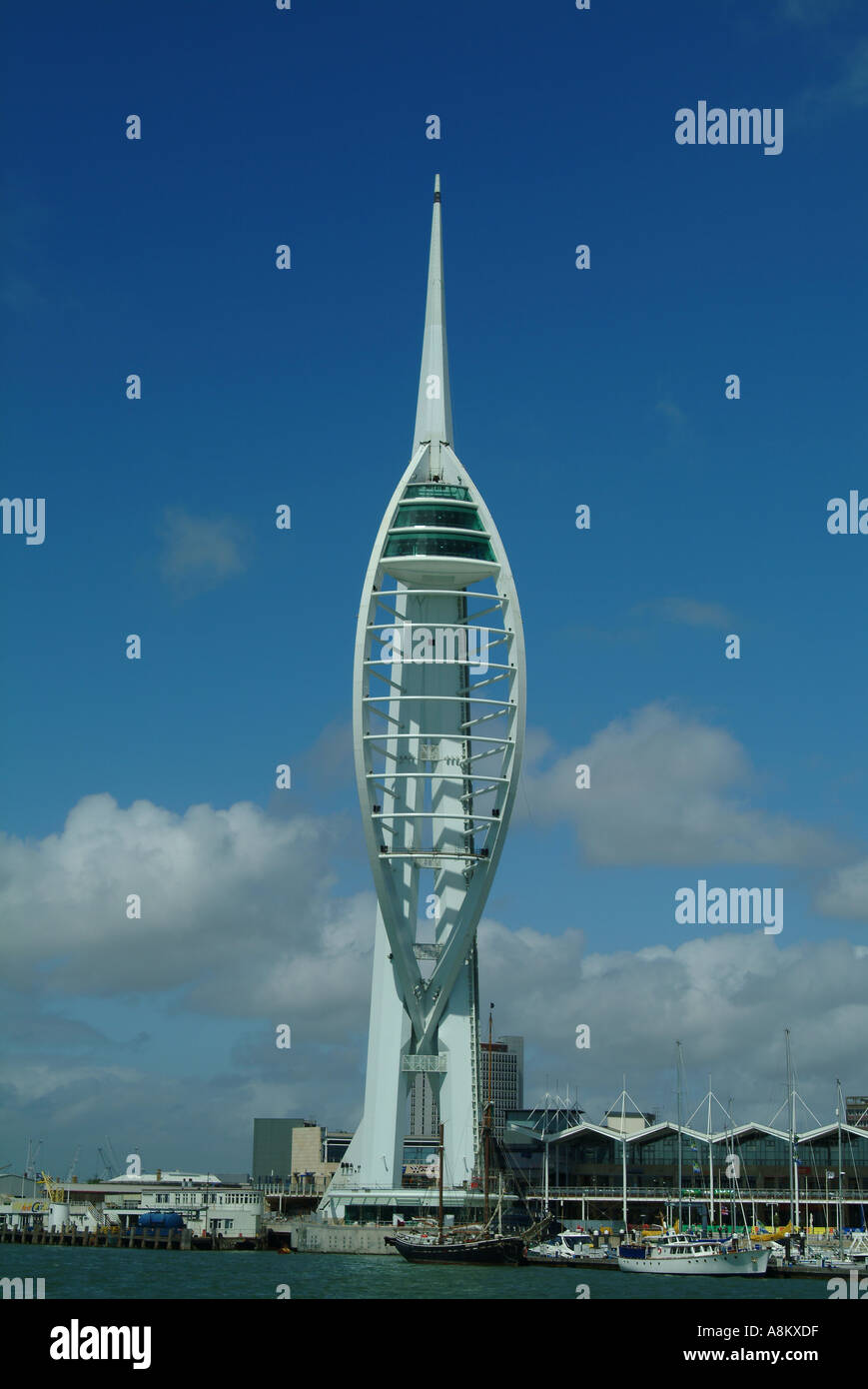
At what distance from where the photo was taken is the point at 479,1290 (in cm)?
6938

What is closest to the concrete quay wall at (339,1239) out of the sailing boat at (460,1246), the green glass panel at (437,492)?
the sailing boat at (460,1246)

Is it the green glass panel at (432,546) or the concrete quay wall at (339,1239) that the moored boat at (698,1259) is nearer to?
the concrete quay wall at (339,1239)

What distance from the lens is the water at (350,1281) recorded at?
6775 cm

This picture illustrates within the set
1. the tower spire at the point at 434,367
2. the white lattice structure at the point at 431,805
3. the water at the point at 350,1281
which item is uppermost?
the tower spire at the point at 434,367

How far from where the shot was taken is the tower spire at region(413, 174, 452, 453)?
383 feet

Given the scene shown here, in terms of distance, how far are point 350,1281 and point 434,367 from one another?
210 ft

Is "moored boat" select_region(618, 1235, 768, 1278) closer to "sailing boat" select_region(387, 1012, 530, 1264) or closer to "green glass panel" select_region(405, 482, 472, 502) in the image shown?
"sailing boat" select_region(387, 1012, 530, 1264)

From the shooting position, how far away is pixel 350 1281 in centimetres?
7350

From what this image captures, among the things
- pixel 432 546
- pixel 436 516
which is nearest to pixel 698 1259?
pixel 432 546

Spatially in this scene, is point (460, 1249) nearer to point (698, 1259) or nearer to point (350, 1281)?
point (698, 1259)

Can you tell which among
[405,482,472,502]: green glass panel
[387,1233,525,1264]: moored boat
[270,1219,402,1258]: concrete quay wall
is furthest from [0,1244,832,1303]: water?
[405,482,472,502]: green glass panel

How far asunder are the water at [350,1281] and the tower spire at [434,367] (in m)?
52.1
